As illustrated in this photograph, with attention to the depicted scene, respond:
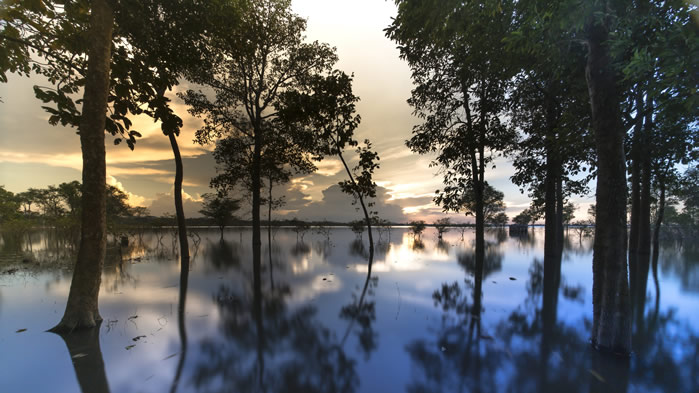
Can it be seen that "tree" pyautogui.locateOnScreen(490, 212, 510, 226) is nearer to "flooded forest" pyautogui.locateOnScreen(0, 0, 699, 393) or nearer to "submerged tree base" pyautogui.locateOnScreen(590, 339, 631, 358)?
"flooded forest" pyautogui.locateOnScreen(0, 0, 699, 393)

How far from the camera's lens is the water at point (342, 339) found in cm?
473

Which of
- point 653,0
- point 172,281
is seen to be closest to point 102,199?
point 172,281

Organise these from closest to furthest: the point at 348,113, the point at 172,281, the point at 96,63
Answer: the point at 96,63 < the point at 172,281 < the point at 348,113

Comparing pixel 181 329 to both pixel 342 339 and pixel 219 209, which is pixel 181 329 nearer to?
pixel 342 339

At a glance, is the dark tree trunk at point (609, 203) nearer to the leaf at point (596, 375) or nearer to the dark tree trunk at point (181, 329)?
the leaf at point (596, 375)

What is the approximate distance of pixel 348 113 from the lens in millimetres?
19641

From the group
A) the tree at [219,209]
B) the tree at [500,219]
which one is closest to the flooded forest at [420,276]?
the tree at [219,209]

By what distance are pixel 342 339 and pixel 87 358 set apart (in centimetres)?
528

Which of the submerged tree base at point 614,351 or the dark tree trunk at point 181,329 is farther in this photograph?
the submerged tree base at point 614,351

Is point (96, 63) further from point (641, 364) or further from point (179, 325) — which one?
point (641, 364)

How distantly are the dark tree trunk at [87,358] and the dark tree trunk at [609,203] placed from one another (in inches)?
369

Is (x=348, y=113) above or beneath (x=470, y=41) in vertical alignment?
above

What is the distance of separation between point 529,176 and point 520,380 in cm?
1511

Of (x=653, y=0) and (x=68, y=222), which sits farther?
(x=68, y=222)
